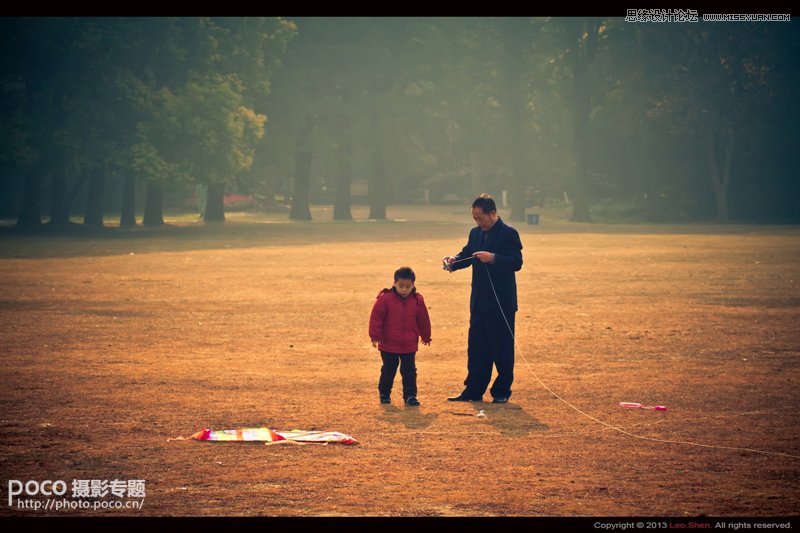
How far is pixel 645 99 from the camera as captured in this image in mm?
68938

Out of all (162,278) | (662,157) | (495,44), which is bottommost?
(162,278)

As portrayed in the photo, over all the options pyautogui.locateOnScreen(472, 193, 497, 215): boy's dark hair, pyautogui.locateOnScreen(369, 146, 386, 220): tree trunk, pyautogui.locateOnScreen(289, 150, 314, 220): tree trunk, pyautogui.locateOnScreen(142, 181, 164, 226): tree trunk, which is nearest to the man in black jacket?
pyautogui.locateOnScreen(472, 193, 497, 215): boy's dark hair

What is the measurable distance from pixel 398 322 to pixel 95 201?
48646 millimetres

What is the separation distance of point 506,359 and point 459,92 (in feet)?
228

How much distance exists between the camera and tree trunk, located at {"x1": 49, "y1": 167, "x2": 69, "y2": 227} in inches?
2122

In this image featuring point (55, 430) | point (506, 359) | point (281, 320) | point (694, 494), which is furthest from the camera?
point (281, 320)

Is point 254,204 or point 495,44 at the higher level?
point 495,44

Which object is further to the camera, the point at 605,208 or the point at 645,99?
the point at 605,208

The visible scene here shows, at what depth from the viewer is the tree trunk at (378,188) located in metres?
74.3

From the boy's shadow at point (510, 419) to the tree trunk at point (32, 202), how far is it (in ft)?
146

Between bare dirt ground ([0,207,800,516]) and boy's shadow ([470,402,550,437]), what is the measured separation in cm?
3

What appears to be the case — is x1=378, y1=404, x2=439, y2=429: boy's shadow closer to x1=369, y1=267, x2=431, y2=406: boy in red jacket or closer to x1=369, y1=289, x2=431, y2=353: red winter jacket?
x1=369, y1=267, x2=431, y2=406: boy in red jacket

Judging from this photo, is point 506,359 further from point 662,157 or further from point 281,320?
point 662,157

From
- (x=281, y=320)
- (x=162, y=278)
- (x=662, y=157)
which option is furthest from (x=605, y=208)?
(x=281, y=320)
